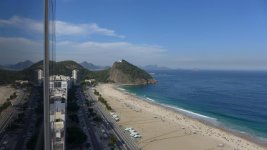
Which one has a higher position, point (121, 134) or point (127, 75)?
point (127, 75)

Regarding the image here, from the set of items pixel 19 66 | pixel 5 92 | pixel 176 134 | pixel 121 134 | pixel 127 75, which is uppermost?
pixel 127 75

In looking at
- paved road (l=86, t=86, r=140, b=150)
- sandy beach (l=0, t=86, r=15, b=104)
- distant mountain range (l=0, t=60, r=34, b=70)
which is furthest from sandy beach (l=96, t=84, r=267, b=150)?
sandy beach (l=0, t=86, r=15, b=104)

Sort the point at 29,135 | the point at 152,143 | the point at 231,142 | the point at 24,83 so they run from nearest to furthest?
the point at 24,83
the point at 29,135
the point at 152,143
the point at 231,142

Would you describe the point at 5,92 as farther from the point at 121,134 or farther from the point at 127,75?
the point at 127,75

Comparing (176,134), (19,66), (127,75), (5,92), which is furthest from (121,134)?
(127,75)

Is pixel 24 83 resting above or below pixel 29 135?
above

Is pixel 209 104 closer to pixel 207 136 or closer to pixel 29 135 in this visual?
pixel 207 136

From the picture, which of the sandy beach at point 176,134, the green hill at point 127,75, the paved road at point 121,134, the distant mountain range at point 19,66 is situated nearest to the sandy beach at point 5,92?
the distant mountain range at point 19,66

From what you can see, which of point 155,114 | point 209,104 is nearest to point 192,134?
point 155,114
